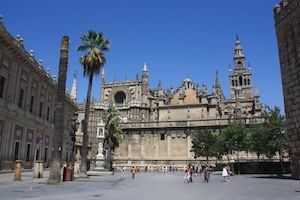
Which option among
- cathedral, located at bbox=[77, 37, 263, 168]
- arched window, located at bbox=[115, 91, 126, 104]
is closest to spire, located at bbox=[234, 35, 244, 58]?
cathedral, located at bbox=[77, 37, 263, 168]

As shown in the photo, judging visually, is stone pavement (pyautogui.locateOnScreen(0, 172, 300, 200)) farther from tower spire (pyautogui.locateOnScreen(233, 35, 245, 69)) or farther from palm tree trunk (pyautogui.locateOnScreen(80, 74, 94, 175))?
tower spire (pyautogui.locateOnScreen(233, 35, 245, 69))

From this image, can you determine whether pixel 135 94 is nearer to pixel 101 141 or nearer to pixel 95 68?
pixel 101 141

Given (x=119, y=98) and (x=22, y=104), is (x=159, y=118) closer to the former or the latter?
(x=119, y=98)

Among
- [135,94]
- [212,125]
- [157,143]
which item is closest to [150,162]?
[157,143]

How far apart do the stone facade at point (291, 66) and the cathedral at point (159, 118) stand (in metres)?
27.4

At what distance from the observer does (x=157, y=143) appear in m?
56.1

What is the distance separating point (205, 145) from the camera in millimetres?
45688

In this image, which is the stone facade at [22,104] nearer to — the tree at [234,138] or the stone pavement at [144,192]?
the stone pavement at [144,192]

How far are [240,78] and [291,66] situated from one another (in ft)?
245

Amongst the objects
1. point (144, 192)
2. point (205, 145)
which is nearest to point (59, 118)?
point (144, 192)

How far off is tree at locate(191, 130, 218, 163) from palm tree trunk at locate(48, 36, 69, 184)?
27992 mm

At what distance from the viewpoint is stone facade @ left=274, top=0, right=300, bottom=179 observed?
66.5 feet

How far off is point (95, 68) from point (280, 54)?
51.5 ft

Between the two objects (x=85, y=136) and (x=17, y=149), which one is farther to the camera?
(x=17, y=149)
